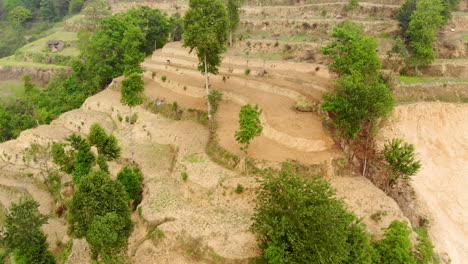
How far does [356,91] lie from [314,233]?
14000 millimetres

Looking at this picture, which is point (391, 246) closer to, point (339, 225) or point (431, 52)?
point (339, 225)

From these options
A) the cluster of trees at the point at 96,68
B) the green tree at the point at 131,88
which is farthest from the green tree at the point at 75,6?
the green tree at the point at 131,88

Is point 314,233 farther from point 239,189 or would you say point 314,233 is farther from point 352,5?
point 352,5

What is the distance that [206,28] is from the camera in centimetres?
3066

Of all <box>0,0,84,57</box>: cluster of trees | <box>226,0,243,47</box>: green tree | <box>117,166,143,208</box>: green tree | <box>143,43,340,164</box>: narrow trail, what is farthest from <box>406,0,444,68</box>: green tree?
<box>0,0,84,57</box>: cluster of trees

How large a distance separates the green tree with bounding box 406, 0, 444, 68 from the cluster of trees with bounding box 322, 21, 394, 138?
910cm

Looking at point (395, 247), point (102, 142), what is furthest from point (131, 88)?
point (395, 247)

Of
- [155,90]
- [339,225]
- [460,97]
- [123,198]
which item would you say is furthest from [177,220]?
[460,97]

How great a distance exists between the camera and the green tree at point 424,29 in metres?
39.5

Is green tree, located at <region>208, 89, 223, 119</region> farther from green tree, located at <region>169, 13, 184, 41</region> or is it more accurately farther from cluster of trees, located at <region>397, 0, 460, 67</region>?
green tree, located at <region>169, 13, 184, 41</region>

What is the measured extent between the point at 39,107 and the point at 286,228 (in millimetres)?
48390

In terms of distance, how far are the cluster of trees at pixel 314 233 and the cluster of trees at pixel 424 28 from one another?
27407mm

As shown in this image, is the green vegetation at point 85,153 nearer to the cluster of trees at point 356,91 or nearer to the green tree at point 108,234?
the green tree at point 108,234

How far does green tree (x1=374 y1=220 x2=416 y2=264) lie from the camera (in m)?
19.3
